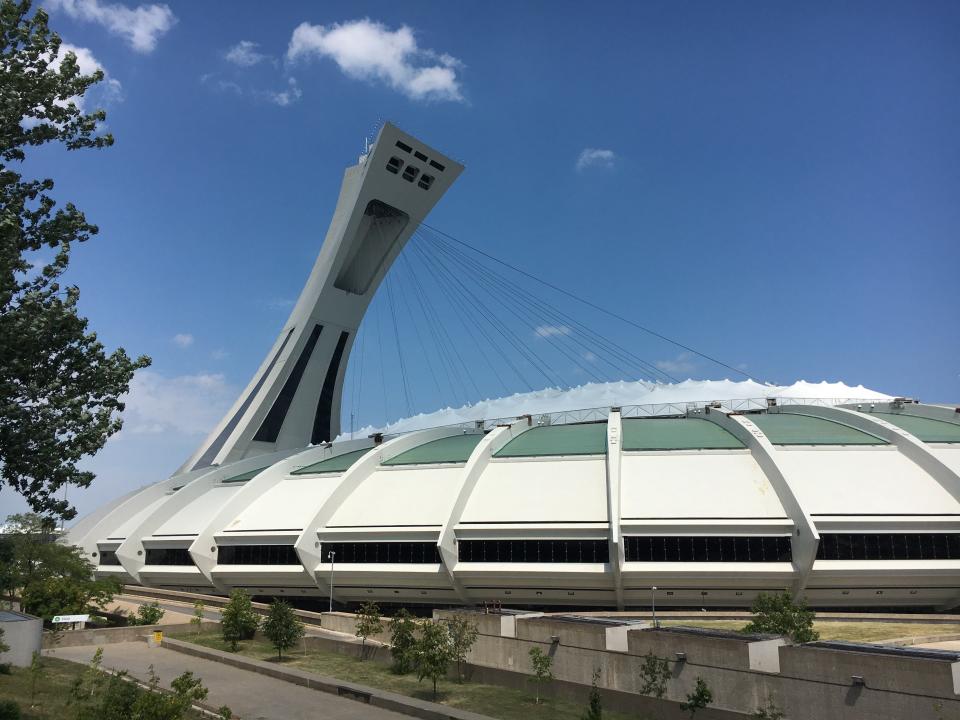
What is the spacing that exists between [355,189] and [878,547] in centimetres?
4696

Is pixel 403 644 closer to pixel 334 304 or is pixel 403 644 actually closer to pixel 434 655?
pixel 434 655

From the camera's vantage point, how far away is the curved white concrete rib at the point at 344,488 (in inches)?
1567

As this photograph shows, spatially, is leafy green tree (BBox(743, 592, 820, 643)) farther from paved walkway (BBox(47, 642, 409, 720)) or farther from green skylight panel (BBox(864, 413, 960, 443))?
green skylight panel (BBox(864, 413, 960, 443))

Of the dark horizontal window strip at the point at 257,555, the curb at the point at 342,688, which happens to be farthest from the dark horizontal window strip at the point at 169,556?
the curb at the point at 342,688

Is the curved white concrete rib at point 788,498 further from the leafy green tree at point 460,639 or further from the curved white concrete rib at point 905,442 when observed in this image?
the leafy green tree at point 460,639

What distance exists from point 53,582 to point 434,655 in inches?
986

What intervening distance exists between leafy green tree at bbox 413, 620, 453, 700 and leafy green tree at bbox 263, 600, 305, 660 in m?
8.22

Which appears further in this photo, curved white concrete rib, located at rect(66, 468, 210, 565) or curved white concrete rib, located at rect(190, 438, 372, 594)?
curved white concrete rib, located at rect(66, 468, 210, 565)

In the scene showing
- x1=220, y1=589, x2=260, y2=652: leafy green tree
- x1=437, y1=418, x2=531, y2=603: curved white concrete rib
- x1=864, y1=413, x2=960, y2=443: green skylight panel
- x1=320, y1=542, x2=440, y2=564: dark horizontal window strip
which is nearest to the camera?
x1=220, y1=589, x2=260, y2=652: leafy green tree

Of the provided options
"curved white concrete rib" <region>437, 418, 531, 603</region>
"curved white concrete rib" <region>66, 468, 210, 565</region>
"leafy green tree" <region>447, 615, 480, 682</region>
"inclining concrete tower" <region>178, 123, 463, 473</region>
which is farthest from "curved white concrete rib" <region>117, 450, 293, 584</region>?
"leafy green tree" <region>447, 615, 480, 682</region>

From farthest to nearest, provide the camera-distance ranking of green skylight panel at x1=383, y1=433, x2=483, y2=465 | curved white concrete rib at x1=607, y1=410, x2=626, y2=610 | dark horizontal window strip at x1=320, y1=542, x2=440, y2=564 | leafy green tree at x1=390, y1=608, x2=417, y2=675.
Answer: green skylight panel at x1=383, y1=433, x2=483, y2=465, dark horizontal window strip at x1=320, y1=542, x2=440, y2=564, curved white concrete rib at x1=607, y1=410, x2=626, y2=610, leafy green tree at x1=390, y1=608, x2=417, y2=675

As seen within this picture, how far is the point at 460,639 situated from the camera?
2531 cm

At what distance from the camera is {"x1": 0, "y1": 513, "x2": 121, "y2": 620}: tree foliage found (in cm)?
3675

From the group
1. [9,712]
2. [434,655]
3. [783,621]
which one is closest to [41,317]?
[9,712]
